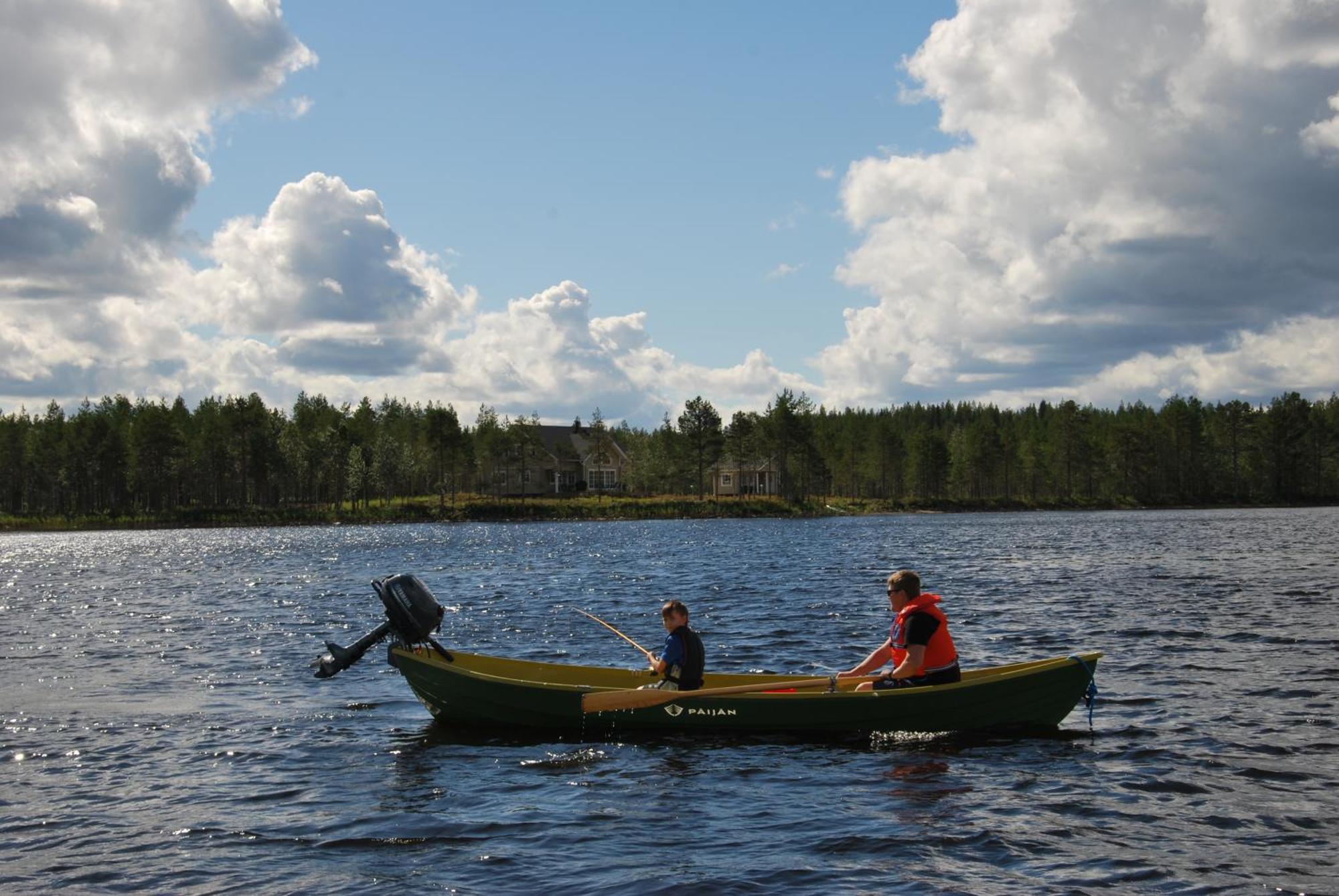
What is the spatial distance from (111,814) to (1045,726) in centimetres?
1283

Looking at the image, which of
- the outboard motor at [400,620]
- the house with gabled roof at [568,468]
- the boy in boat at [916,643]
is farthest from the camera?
the house with gabled roof at [568,468]

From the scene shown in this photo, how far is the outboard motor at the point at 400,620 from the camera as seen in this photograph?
17.2 meters

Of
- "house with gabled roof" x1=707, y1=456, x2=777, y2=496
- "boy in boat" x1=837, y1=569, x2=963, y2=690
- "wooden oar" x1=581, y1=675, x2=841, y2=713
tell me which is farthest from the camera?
"house with gabled roof" x1=707, y1=456, x2=777, y2=496

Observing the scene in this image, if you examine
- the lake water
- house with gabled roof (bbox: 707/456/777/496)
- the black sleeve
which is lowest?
the lake water

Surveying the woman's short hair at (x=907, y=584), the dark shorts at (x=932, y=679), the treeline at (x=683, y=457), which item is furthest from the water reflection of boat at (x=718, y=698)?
the treeline at (x=683, y=457)

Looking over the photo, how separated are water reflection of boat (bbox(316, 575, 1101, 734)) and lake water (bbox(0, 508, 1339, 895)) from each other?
318 millimetres

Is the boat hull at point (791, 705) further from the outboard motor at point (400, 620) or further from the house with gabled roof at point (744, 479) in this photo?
the house with gabled roof at point (744, 479)

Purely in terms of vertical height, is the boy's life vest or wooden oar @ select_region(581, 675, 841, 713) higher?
the boy's life vest

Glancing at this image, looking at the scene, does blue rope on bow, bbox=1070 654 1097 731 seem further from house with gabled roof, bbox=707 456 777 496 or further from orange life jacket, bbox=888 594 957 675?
house with gabled roof, bbox=707 456 777 496

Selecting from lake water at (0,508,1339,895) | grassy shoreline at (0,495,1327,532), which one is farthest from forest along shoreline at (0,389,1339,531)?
lake water at (0,508,1339,895)

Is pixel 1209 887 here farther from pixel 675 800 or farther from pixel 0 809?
pixel 0 809

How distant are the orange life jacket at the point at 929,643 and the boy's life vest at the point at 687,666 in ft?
9.87

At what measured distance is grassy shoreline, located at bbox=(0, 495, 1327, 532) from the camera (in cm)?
11781

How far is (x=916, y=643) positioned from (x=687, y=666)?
3498 millimetres
